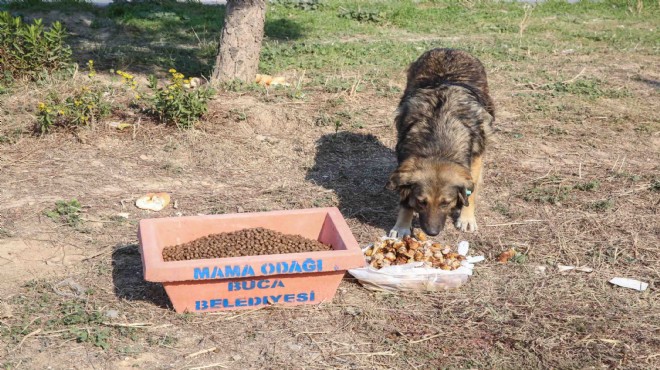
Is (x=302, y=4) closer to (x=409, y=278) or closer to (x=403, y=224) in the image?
(x=403, y=224)

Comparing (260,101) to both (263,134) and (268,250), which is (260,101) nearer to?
(263,134)

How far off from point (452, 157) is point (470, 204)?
1.66 feet

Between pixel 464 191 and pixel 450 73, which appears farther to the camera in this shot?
pixel 450 73

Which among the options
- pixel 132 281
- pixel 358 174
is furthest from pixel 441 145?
pixel 132 281

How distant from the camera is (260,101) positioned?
28.2ft

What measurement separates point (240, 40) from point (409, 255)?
4540mm

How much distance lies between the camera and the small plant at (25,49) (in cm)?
831

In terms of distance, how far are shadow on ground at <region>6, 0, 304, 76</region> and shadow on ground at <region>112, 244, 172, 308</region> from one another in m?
4.61

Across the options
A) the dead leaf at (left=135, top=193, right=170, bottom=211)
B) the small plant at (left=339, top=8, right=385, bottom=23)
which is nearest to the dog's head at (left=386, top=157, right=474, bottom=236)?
the dead leaf at (left=135, top=193, right=170, bottom=211)

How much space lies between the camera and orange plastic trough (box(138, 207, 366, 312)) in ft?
14.5

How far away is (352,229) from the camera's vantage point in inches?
244

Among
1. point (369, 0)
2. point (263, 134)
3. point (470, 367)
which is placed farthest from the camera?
point (369, 0)

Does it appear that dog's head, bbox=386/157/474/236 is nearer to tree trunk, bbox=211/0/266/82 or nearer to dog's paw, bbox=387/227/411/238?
dog's paw, bbox=387/227/411/238

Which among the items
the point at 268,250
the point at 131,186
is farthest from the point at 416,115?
the point at 131,186
